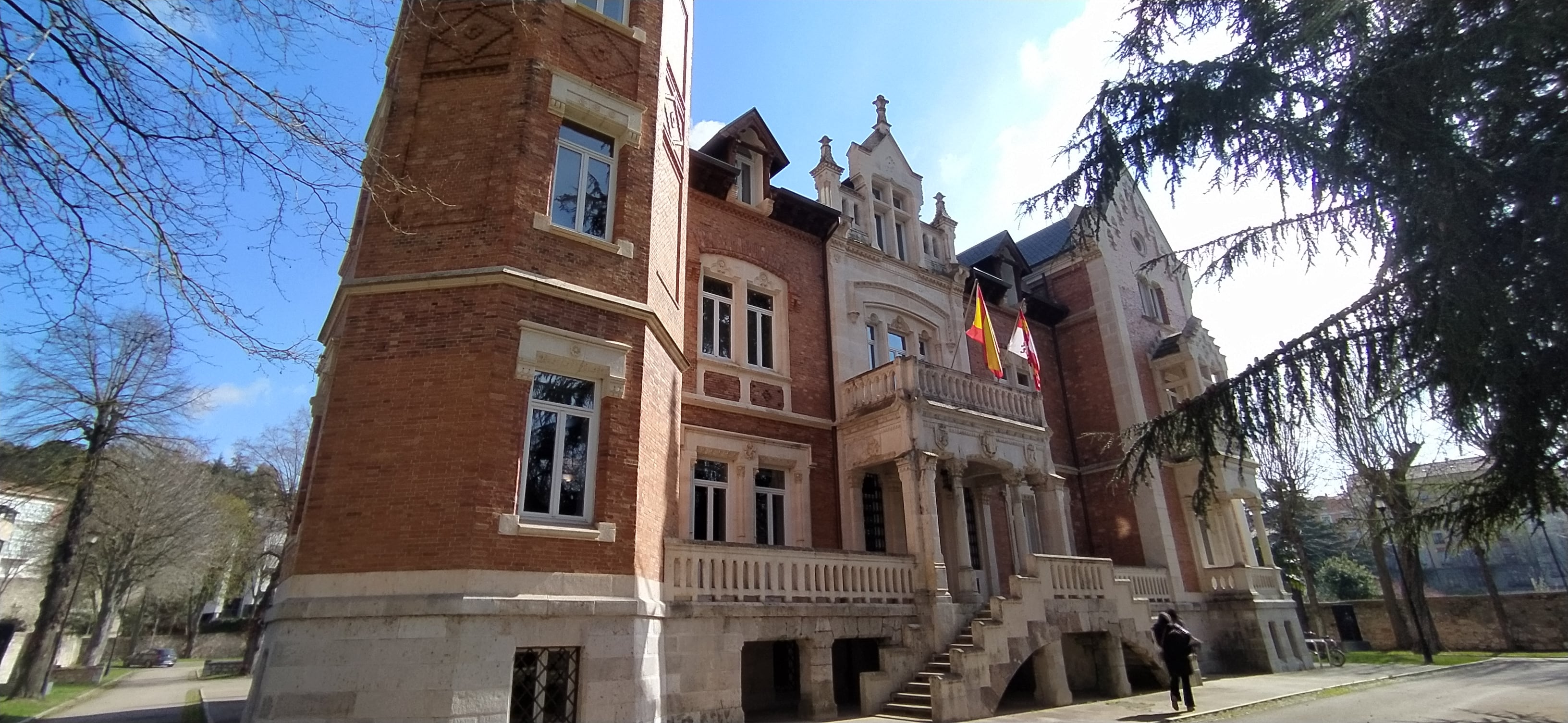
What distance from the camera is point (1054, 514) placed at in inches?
623

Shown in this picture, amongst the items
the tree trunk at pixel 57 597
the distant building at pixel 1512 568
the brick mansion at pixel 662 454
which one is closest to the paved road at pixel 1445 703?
the brick mansion at pixel 662 454

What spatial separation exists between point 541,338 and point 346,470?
2627 millimetres

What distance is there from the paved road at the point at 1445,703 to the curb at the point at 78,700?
71.4 ft

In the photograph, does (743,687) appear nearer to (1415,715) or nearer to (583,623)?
(583,623)

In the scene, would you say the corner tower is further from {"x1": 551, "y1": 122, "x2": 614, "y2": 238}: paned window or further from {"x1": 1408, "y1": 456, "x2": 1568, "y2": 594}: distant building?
{"x1": 1408, "y1": 456, "x2": 1568, "y2": 594}: distant building

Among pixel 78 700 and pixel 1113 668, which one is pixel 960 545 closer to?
pixel 1113 668

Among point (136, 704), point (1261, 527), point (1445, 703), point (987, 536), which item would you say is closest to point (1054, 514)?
point (987, 536)

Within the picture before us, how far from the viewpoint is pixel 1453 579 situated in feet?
162

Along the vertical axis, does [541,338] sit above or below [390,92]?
below

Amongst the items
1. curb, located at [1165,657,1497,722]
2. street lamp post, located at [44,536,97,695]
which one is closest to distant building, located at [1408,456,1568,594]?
curb, located at [1165,657,1497,722]

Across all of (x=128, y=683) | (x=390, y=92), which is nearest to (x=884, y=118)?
(x=390, y=92)

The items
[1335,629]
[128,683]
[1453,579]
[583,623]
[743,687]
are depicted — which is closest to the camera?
[583,623]

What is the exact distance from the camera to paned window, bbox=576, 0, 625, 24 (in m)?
12.3

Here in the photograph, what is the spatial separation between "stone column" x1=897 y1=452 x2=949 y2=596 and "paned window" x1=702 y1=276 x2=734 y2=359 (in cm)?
409
